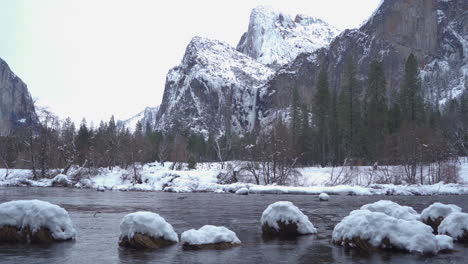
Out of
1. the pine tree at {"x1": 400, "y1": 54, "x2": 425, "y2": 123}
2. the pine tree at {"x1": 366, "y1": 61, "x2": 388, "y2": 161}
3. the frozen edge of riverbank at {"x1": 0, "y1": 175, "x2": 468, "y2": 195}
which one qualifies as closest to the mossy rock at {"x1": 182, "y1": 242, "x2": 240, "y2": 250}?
the frozen edge of riverbank at {"x1": 0, "y1": 175, "x2": 468, "y2": 195}

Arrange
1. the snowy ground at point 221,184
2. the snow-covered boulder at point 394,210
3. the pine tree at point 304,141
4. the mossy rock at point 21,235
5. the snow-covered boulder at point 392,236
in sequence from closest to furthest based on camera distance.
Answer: the snow-covered boulder at point 392,236 → the mossy rock at point 21,235 → the snow-covered boulder at point 394,210 → the snowy ground at point 221,184 → the pine tree at point 304,141

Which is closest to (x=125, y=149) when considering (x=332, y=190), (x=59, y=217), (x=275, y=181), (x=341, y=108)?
(x=275, y=181)

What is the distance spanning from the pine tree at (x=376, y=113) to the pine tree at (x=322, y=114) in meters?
9.47

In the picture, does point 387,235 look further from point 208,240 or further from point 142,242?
point 142,242

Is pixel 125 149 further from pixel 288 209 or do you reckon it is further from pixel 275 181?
pixel 288 209

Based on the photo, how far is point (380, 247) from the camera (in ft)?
42.4

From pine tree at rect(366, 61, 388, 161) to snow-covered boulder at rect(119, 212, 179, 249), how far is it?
65.2m

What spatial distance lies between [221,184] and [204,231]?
47.5m

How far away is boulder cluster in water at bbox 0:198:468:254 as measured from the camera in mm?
12805

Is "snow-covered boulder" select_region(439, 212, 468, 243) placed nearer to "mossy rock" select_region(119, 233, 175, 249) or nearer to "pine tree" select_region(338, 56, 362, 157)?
"mossy rock" select_region(119, 233, 175, 249)

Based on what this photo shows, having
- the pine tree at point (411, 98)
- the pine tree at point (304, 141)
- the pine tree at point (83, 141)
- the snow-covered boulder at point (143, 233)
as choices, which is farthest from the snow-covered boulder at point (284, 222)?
the pine tree at point (83, 141)

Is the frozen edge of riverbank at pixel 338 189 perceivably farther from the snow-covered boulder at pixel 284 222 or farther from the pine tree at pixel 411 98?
the pine tree at pixel 411 98

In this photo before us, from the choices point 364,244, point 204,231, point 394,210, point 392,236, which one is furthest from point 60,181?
point 392,236

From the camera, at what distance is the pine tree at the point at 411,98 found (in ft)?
273
